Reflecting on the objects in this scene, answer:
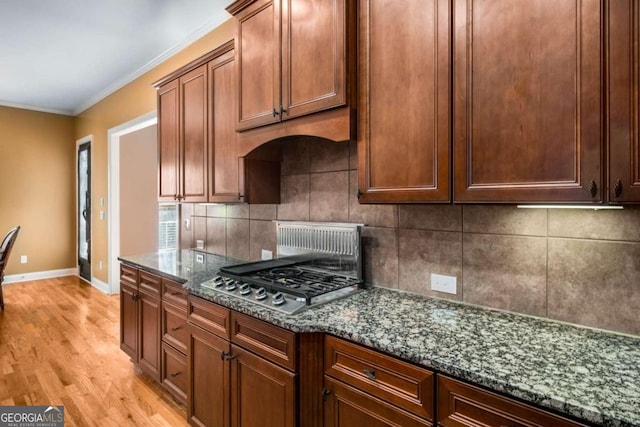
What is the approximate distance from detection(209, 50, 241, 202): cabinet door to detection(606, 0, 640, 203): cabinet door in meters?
1.89

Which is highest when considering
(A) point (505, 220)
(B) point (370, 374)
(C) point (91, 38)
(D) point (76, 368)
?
(C) point (91, 38)

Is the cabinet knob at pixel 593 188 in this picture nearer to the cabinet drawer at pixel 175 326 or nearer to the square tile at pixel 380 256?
the square tile at pixel 380 256

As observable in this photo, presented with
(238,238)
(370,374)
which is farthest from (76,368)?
(370,374)

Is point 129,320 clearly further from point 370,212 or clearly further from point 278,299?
point 370,212

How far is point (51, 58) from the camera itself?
383 cm

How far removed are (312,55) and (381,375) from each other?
1.42 meters

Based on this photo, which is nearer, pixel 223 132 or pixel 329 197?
pixel 329 197

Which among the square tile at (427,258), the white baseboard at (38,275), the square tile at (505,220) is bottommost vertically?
the white baseboard at (38,275)

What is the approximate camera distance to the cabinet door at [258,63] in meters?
1.92

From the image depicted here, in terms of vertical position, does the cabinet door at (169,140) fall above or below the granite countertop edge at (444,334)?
above

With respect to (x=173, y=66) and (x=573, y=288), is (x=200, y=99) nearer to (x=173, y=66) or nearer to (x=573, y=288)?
(x=173, y=66)

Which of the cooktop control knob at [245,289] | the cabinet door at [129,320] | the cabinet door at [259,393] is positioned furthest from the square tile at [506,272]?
the cabinet door at [129,320]

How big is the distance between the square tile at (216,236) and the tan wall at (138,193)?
8.33ft

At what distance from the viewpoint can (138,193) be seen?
5.24 m
